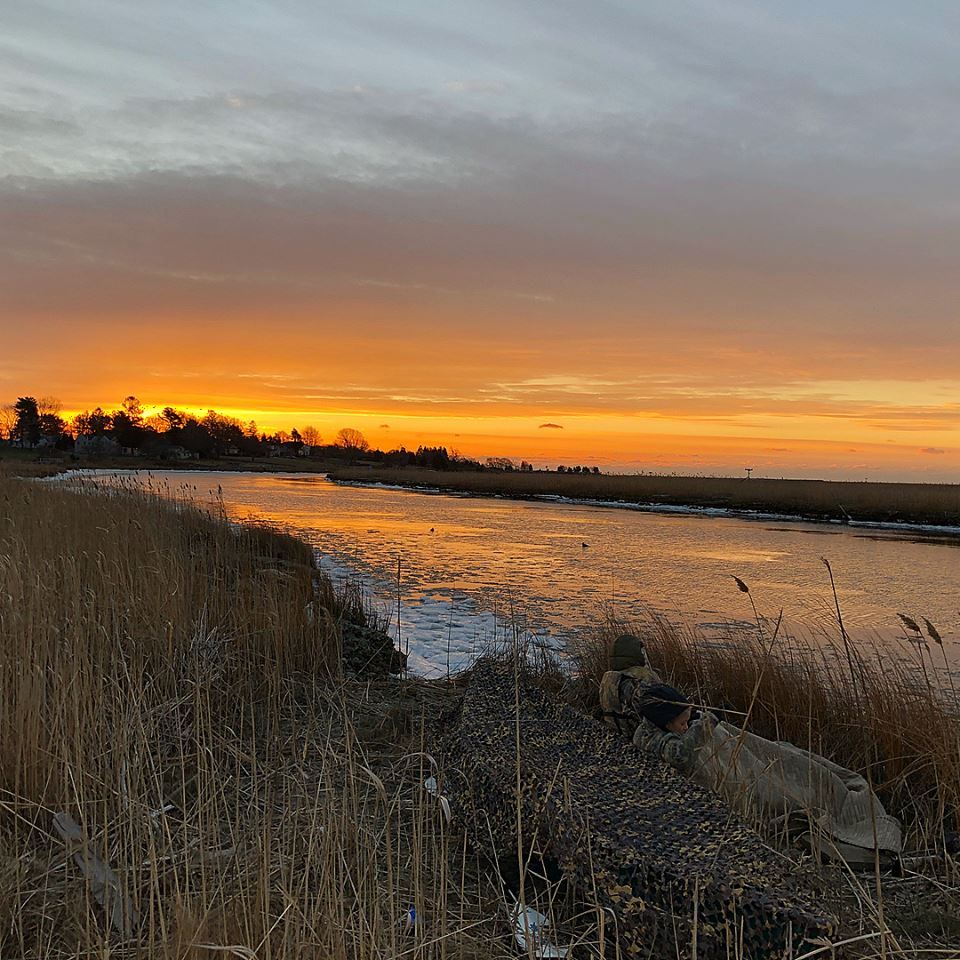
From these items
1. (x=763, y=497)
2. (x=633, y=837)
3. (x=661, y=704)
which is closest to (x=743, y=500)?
(x=763, y=497)

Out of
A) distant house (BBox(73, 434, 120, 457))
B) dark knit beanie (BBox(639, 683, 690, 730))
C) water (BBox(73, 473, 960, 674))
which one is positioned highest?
distant house (BBox(73, 434, 120, 457))

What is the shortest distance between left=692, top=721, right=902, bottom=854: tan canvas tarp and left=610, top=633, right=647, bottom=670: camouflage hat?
132cm

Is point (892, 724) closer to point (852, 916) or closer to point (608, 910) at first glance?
point (852, 916)

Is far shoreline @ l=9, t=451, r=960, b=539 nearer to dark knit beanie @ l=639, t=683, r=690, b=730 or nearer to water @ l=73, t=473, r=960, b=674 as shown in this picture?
water @ l=73, t=473, r=960, b=674

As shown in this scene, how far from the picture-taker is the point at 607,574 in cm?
1488

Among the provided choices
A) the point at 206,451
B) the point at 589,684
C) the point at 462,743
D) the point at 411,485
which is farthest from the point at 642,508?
the point at 206,451

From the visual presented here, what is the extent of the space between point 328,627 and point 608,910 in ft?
12.6

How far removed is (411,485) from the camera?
202 feet

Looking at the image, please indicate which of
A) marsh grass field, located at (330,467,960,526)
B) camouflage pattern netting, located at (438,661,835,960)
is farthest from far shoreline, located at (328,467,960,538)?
camouflage pattern netting, located at (438,661,835,960)

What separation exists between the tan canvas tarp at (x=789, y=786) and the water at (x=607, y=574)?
1020 millimetres

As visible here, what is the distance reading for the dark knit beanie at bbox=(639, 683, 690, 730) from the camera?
4.62 m

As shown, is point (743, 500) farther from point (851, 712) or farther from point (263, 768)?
point (263, 768)

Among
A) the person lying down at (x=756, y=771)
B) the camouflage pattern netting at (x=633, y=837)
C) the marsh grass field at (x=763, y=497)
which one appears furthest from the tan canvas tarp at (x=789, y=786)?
the marsh grass field at (x=763, y=497)

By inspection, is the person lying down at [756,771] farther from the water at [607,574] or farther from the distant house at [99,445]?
the distant house at [99,445]
